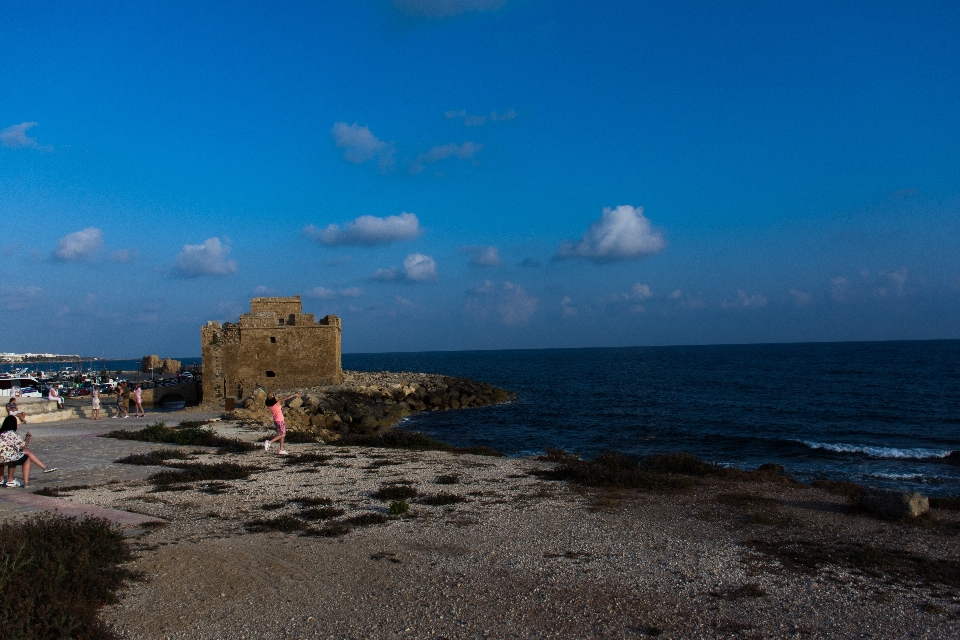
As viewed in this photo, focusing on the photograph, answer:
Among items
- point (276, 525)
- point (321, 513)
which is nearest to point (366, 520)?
point (321, 513)

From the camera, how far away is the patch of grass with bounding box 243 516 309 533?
7688 mm

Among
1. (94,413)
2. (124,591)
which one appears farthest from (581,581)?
(94,413)

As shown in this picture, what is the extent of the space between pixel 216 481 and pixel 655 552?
7884 mm

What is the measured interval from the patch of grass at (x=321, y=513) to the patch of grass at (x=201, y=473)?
3300 millimetres

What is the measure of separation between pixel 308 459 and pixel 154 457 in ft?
11.0

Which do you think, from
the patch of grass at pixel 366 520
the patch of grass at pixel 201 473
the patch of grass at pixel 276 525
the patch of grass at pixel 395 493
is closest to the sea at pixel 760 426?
the patch of grass at pixel 395 493

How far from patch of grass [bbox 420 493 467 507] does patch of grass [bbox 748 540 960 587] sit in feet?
13.9

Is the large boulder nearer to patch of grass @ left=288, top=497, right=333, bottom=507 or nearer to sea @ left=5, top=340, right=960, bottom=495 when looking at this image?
patch of grass @ left=288, top=497, right=333, bottom=507

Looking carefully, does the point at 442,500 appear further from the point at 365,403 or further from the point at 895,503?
the point at 365,403

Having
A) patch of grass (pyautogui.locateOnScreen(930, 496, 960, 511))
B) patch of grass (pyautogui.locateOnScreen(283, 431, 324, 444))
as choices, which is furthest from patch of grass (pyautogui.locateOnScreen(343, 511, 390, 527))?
patch of grass (pyautogui.locateOnScreen(283, 431, 324, 444))

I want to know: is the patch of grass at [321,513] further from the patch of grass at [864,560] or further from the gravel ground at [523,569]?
the patch of grass at [864,560]

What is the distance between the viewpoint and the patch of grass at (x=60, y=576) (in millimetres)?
4438

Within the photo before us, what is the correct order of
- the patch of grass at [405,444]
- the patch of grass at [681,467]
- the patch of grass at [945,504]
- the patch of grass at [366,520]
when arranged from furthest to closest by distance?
the patch of grass at [405,444]
the patch of grass at [681,467]
the patch of grass at [945,504]
the patch of grass at [366,520]

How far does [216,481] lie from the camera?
35.3 feet
